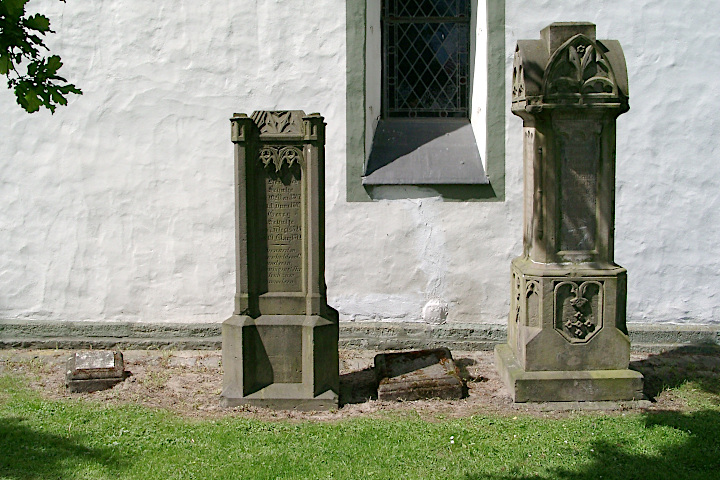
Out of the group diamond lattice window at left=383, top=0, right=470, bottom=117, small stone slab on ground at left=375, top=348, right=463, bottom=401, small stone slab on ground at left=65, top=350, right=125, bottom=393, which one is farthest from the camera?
diamond lattice window at left=383, top=0, right=470, bottom=117

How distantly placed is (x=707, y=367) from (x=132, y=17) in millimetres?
6785

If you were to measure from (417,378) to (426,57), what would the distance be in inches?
157

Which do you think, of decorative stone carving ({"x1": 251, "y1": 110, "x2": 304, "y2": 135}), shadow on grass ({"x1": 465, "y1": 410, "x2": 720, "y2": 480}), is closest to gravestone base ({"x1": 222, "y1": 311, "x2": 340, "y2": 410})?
decorative stone carving ({"x1": 251, "y1": 110, "x2": 304, "y2": 135})

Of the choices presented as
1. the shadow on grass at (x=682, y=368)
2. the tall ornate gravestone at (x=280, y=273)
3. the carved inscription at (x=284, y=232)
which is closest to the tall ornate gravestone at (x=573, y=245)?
the shadow on grass at (x=682, y=368)

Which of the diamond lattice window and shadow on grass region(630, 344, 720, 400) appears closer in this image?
shadow on grass region(630, 344, 720, 400)

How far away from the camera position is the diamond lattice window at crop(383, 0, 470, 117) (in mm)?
9344

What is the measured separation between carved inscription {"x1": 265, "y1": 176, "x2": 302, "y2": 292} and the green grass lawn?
47.0 inches

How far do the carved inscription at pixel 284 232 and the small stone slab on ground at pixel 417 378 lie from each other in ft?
3.71

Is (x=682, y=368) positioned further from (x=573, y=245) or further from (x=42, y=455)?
(x=42, y=455)

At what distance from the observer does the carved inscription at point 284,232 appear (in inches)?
268

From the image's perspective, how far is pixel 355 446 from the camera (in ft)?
19.3

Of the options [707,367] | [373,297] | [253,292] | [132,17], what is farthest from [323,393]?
[132,17]

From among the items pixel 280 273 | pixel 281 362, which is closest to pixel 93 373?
pixel 281 362

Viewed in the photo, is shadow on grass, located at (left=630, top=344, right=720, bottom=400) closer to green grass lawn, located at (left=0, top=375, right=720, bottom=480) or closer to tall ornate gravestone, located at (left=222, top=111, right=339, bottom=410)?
green grass lawn, located at (left=0, top=375, right=720, bottom=480)
